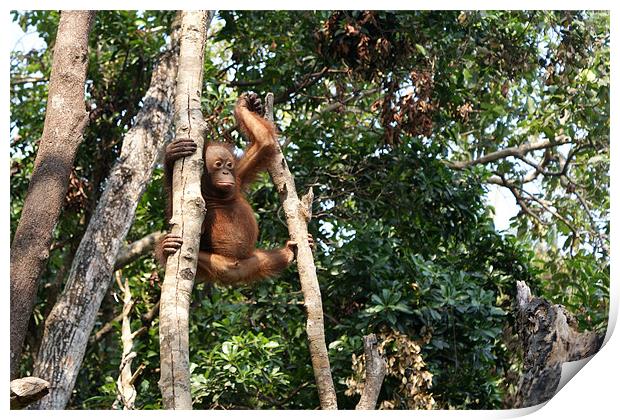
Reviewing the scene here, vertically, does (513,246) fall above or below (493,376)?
above

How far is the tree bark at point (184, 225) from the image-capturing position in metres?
3.47

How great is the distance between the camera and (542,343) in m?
4.11

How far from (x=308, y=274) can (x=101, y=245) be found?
2.46 meters

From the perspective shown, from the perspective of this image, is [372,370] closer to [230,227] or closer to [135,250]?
[230,227]

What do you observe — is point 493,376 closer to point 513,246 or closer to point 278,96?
point 513,246

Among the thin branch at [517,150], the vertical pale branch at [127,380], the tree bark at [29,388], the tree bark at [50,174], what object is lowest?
the tree bark at [29,388]

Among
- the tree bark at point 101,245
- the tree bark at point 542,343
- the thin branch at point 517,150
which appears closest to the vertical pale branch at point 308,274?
the tree bark at point 542,343

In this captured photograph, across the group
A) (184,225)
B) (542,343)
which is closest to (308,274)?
(184,225)

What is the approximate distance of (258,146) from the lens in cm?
490

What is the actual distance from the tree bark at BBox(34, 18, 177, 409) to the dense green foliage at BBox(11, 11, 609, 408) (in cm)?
49

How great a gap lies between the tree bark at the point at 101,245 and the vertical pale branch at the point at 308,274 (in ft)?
7.20

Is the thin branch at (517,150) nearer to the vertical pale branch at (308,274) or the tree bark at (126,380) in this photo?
the tree bark at (126,380)
